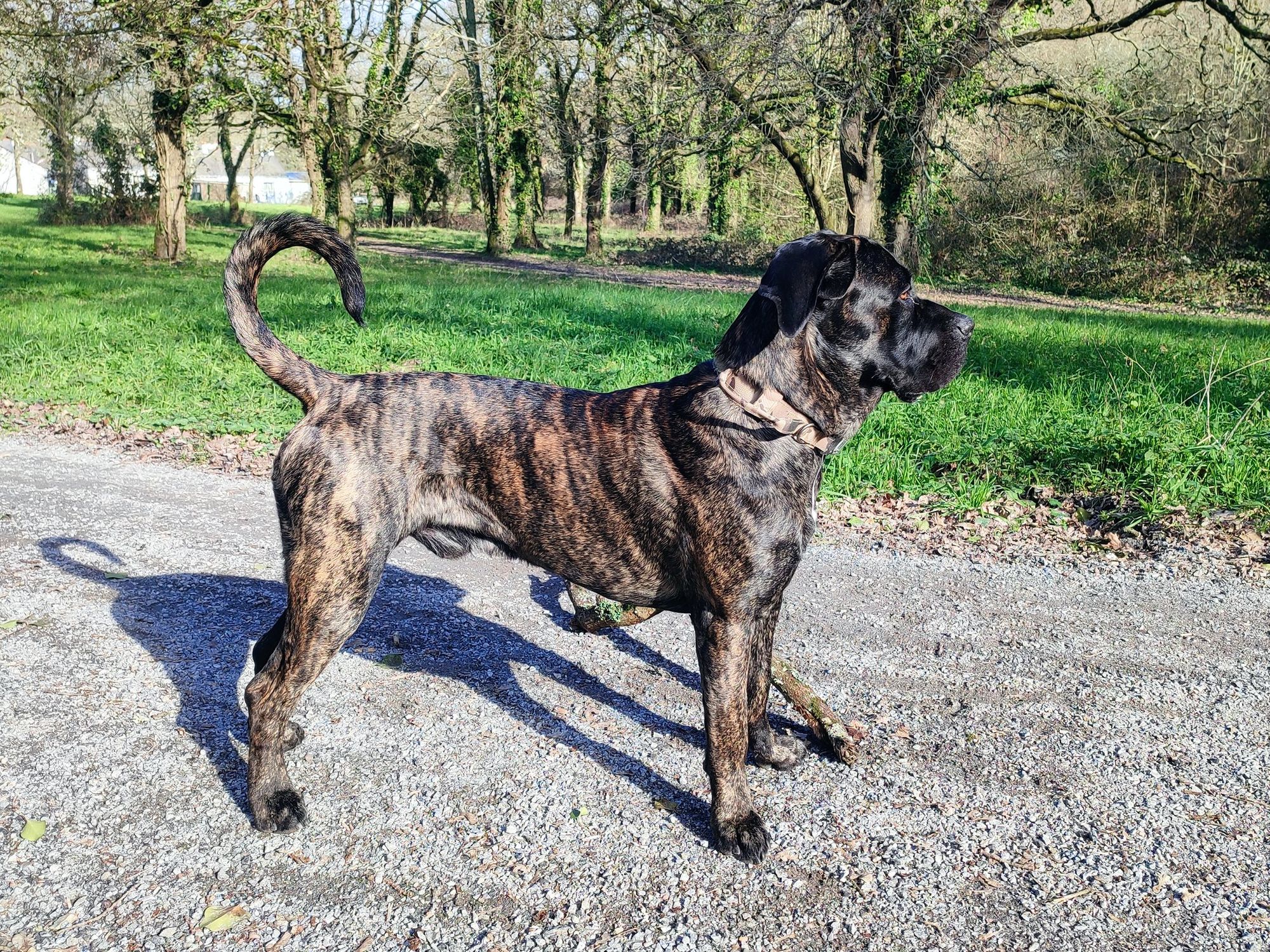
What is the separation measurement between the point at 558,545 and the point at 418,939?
1360 mm

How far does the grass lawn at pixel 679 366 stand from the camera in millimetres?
7008

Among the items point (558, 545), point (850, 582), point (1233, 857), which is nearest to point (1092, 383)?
point (850, 582)

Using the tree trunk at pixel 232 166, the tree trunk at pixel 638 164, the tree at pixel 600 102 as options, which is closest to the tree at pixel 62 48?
the tree at pixel 600 102

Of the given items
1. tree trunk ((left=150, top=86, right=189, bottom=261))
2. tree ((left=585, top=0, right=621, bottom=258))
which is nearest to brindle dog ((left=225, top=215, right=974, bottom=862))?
tree ((left=585, top=0, right=621, bottom=258))

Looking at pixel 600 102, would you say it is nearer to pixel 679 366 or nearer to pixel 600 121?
pixel 600 121

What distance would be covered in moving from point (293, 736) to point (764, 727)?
188 centimetres

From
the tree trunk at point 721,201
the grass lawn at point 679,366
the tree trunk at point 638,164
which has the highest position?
the tree trunk at point 721,201

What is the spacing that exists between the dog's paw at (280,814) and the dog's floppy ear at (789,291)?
2160mm

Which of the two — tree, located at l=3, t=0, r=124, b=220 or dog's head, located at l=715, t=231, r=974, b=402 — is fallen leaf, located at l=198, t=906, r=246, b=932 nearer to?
dog's head, located at l=715, t=231, r=974, b=402

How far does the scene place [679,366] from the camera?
408 inches

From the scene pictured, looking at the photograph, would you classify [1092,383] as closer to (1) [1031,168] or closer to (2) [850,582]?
(2) [850,582]

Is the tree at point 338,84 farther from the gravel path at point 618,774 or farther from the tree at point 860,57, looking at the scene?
the gravel path at point 618,774

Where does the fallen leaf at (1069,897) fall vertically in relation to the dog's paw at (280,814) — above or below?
below

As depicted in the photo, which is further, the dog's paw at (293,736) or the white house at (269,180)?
the white house at (269,180)
